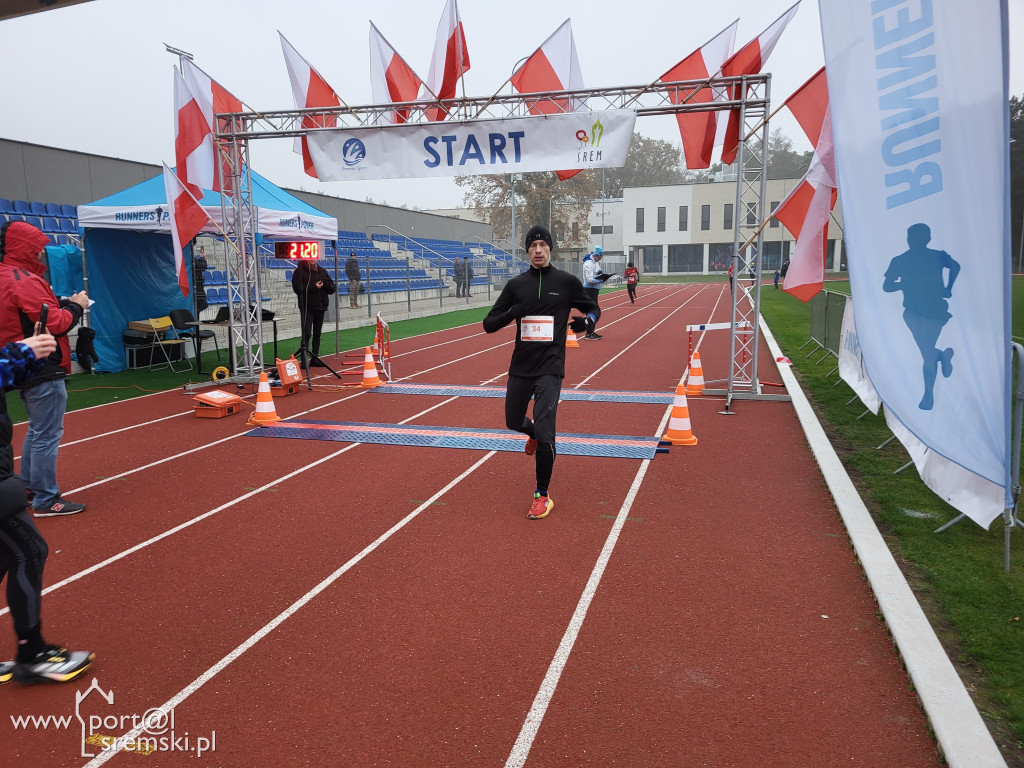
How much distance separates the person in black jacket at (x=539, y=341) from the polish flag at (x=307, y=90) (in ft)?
23.8

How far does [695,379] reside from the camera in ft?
34.8

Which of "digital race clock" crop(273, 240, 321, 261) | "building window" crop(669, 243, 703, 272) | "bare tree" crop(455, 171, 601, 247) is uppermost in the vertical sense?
"bare tree" crop(455, 171, 601, 247)

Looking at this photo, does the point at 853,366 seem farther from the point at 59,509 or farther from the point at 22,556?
the point at 22,556

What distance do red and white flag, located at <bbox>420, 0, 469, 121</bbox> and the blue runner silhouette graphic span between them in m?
8.44

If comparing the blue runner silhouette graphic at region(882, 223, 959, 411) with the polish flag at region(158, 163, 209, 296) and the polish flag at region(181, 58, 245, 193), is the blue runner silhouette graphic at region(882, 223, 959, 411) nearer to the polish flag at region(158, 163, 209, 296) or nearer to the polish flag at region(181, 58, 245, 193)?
the polish flag at region(158, 163, 209, 296)

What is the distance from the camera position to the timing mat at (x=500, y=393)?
10.5m

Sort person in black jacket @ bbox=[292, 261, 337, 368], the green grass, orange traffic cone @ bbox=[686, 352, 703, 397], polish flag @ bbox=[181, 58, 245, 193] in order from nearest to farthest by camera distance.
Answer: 1. the green grass
2. orange traffic cone @ bbox=[686, 352, 703, 397]
3. polish flag @ bbox=[181, 58, 245, 193]
4. person in black jacket @ bbox=[292, 261, 337, 368]

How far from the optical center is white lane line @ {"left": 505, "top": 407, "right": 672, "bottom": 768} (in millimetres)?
2949

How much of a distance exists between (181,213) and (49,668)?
8532 mm

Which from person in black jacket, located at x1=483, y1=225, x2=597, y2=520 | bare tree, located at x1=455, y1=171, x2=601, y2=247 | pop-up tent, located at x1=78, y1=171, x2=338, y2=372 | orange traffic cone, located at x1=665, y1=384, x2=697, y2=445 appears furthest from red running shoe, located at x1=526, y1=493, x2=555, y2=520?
bare tree, located at x1=455, y1=171, x2=601, y2=247

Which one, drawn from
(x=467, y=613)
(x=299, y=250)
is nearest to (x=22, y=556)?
(x=467, y=613)

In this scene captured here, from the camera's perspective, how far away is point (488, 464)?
722cm

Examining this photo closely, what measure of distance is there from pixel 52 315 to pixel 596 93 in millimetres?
7892

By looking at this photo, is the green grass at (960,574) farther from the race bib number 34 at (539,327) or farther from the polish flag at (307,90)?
the polish flag at (307,90)
